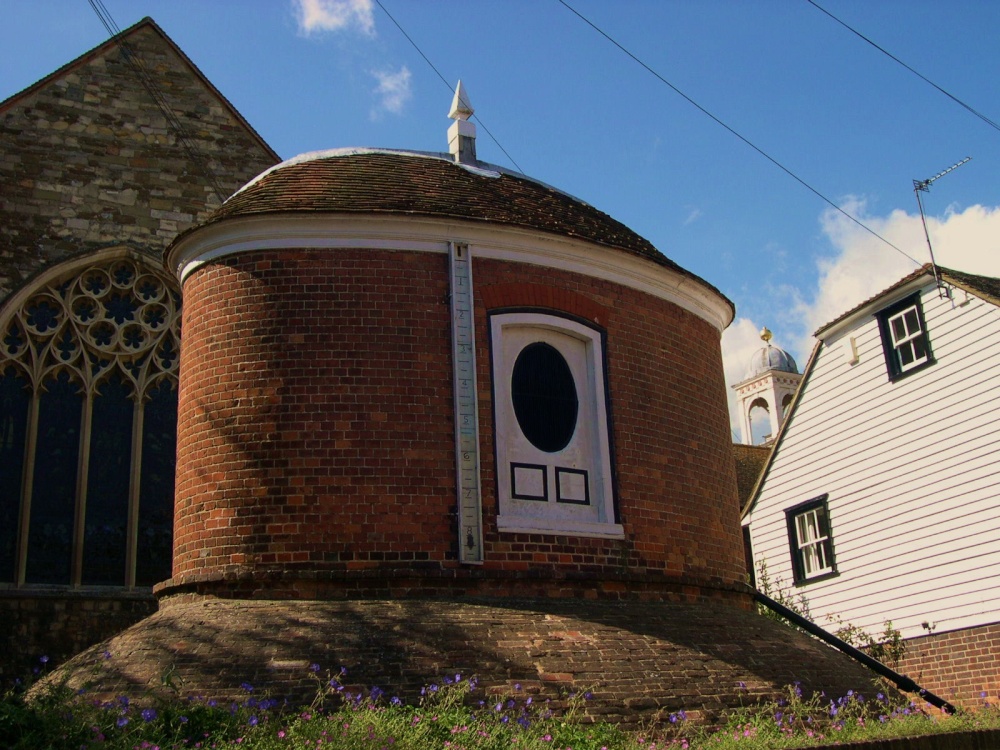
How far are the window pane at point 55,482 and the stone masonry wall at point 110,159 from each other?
1828mm

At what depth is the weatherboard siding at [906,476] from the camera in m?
16.0

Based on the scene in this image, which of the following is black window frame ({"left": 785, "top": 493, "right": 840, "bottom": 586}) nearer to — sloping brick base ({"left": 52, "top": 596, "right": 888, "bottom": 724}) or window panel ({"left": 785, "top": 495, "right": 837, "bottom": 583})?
window panel ({"left": 785, "top": 495, "right": 837, "bottom": 583})

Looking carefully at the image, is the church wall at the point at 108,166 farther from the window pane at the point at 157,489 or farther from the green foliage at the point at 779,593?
the green foliage at the point at 779,593

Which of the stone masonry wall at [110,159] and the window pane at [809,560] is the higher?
the stone masonry wall at [110,159]

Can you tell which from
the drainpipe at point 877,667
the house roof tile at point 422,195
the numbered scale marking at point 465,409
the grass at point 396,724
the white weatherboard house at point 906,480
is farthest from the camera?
the white weatherboard house at point 906,480

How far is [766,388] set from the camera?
54156 mm

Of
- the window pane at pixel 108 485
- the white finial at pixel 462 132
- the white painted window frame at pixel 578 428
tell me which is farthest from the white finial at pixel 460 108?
the window pane at pixel 108 485

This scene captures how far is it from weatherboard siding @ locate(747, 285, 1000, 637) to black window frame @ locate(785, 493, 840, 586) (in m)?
0.10

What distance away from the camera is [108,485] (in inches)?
671

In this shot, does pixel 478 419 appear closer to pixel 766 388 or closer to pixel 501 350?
pixel 501 350

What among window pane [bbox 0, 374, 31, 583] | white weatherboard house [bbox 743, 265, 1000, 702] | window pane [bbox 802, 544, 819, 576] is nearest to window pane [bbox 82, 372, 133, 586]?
window pane [bbox 0, 374, 31, 583]

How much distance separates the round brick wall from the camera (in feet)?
32.5

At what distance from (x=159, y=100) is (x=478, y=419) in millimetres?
11873

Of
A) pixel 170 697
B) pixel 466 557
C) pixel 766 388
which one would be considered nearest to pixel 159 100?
pixel 466 557
